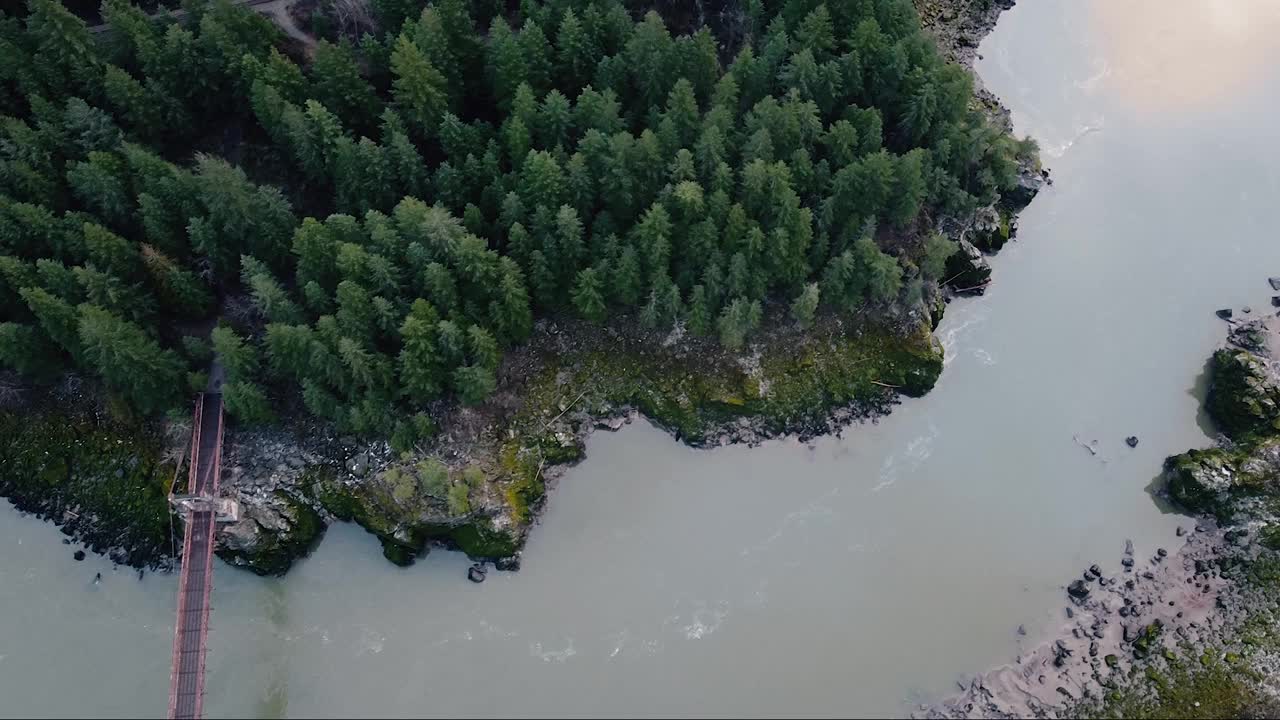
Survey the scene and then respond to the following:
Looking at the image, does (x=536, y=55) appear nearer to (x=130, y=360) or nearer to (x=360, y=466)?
(x=360, y=466)

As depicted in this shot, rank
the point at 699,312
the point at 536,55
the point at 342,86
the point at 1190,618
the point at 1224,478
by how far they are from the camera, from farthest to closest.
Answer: the point at 536,55 < the point at 342,86 < the point at 699,312 < the point at 1224,478 < the point at 1190,618

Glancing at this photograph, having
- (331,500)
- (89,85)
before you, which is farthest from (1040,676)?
(89,85)

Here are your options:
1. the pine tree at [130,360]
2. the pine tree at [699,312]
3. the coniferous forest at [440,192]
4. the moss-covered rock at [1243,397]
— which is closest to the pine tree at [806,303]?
the coniferous forest at [440,192]

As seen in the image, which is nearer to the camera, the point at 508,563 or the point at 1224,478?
the point at 508,563

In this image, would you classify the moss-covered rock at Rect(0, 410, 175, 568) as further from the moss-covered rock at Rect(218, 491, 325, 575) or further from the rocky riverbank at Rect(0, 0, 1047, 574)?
the moss-covered rock at Rect(218, 491, 325, 575)

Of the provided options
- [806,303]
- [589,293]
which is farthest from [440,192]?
[806,303]

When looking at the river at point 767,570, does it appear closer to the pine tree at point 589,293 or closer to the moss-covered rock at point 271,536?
the moss-covered rock at point 271,536

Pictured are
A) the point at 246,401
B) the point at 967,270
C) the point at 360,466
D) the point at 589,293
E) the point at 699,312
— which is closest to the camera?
the point at 246,401
